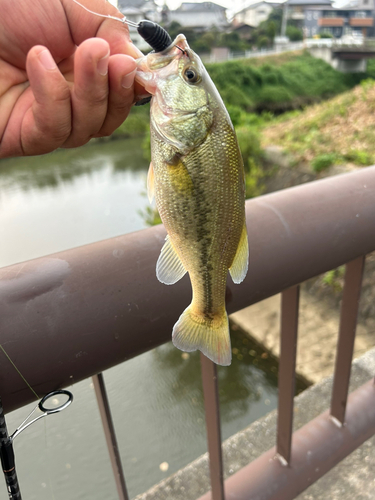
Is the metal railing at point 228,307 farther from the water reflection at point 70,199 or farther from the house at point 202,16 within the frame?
the water reflection at point 70,199

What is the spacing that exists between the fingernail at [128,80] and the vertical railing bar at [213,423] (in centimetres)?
69

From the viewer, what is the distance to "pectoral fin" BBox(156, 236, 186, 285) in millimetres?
649

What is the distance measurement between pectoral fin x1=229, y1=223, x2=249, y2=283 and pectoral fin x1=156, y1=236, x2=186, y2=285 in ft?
0.31

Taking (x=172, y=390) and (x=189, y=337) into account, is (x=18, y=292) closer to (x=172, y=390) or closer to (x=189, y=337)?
(x=189, y=337)

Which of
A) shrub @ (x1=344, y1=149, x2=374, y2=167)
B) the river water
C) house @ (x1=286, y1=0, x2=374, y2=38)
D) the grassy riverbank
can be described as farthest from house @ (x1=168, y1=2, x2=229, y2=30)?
house @ (x1=286, y1=0, x2=374, y2=38)

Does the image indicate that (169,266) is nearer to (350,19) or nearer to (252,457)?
(252,457)

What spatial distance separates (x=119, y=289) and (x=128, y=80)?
1.23 feet

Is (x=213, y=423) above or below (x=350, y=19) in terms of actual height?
above

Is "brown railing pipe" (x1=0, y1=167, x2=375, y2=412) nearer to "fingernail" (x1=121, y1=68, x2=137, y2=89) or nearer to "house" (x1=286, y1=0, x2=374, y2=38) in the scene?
"fingernail" (x1=121, y1=68, x2=137, y2=89)

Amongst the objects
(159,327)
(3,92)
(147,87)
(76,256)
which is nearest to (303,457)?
(159,327)

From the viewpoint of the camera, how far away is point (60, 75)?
1.99 feet

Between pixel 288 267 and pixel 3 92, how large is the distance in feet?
2.46

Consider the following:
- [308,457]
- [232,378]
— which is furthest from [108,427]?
[232,378]

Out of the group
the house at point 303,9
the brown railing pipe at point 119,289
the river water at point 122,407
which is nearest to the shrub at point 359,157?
the river water at point 122,407
